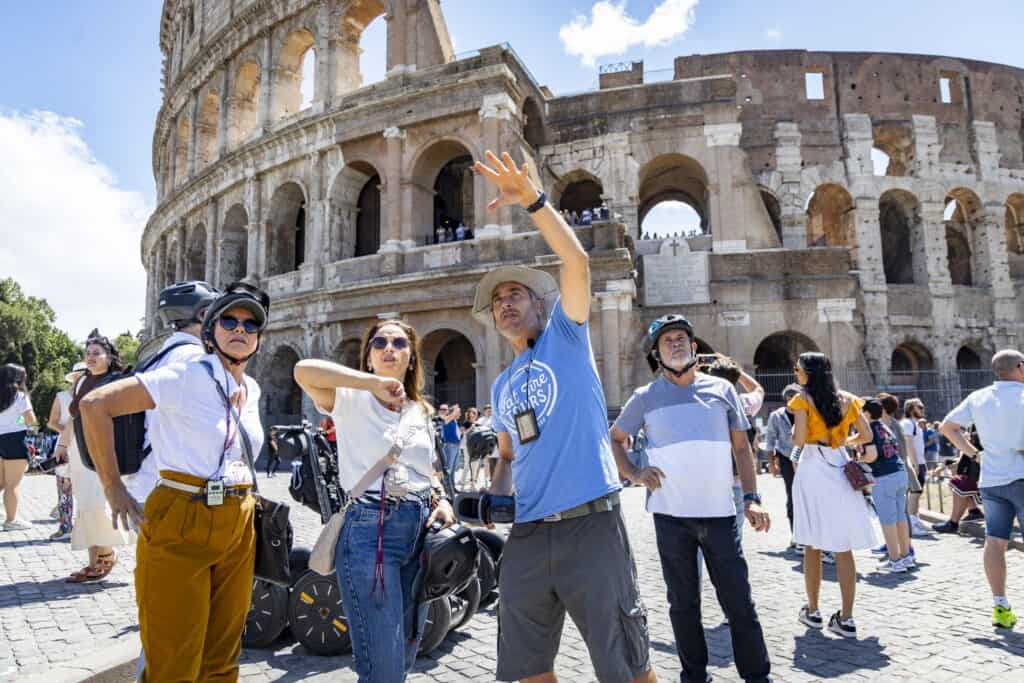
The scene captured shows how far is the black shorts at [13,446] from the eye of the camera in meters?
7.14

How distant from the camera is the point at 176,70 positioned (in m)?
27.6

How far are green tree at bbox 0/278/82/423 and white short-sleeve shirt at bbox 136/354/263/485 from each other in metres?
38.1

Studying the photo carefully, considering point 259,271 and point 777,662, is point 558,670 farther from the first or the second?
point 259,271

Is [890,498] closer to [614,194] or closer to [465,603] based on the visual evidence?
[465,603]

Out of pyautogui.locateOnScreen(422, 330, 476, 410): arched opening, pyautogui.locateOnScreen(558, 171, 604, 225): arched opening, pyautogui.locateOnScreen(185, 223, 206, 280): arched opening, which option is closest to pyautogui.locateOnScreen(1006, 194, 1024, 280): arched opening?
pyautogui.locateOnScreen(558, 171, 604, 225): arched opening

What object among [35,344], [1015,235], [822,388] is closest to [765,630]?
[822,388]

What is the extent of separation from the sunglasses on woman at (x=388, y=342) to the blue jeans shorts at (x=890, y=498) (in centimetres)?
517

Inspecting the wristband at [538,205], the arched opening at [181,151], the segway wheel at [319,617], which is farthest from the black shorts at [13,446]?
the arched opening at [181,151]

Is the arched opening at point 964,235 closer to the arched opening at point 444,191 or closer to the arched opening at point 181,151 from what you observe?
the arched opening at point 444,191

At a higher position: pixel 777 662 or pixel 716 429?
pixel 716 429

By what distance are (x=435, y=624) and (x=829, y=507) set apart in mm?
2593

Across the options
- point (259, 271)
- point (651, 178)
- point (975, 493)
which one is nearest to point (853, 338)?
point (651, 178)

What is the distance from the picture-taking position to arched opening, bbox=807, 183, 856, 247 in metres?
24.5

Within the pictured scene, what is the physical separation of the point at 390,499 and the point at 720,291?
1699 centimetres
